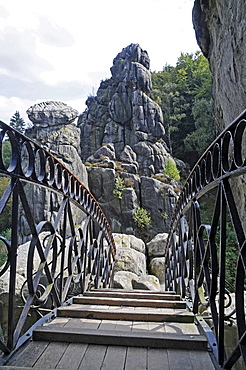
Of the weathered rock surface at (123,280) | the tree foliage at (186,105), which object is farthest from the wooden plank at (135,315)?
the tree foliage at (186,105)

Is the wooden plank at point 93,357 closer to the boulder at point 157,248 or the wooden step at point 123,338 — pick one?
the wooden step at point 123,338

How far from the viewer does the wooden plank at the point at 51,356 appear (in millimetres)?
1468

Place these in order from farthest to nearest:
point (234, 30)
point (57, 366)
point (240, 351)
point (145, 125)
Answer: point (145, 125), point (234, 30), point (57, 366), point (240, 351)

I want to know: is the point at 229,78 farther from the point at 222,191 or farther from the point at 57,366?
the point at 57,366

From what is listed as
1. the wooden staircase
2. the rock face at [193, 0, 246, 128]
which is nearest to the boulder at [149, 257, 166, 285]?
the rock face at [193, 0, 246, 128]

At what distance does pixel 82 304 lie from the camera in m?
2.81

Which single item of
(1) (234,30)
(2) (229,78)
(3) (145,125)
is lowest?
(2) (229,78)

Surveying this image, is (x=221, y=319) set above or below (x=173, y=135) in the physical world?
below

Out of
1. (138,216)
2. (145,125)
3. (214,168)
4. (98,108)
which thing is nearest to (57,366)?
(214,168)

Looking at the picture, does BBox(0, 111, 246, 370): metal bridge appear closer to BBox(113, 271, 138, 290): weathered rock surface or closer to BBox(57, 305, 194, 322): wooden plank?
BBox(57, 305, 194, 322): wooden plank

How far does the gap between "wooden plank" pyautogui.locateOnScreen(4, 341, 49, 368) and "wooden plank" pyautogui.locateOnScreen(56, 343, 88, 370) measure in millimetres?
143

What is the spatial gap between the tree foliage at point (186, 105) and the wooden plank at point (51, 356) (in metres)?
21.6

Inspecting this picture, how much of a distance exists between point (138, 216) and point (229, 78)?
1325cm

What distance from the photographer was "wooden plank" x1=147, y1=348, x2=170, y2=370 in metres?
1.45
